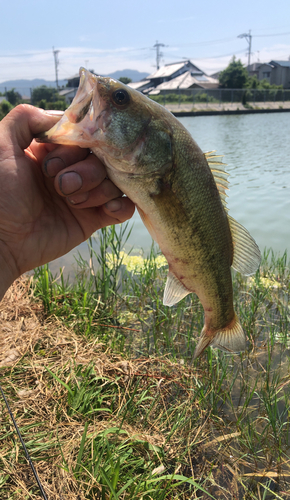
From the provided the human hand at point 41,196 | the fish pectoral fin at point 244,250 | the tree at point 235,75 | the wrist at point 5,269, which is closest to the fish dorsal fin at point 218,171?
the fish pectoral fin at point 244,250

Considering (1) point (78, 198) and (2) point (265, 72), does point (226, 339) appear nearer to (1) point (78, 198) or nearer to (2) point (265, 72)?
(1) point (78, 198)

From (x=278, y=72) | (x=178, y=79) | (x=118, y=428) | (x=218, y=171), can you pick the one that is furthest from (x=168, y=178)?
(x=278, y=72)

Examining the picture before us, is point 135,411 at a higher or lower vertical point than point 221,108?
lower

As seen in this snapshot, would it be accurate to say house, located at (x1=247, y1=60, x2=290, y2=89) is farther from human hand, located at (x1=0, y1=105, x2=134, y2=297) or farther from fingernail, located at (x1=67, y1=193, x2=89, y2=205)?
fingernail, located at (x1=67, y1=193, x2=89, y2=205)

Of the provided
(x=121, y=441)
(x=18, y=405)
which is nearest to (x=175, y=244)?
(x=121, y=441)

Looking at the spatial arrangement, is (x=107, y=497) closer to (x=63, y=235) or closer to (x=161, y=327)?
(x=63, y=235)

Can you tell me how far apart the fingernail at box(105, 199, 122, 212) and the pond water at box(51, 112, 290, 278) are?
4132 millimetres

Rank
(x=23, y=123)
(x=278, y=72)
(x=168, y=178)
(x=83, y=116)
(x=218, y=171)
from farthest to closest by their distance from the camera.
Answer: (x=278, y=72)
(x=218, y=171)
(x=23, y=123)
(x=168, y=178)
(x=83, y=116)

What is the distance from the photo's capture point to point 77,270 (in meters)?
5.74

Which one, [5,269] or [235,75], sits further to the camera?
[235,75]

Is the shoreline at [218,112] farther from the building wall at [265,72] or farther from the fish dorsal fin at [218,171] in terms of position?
the fish dorsal fin at [218,171]

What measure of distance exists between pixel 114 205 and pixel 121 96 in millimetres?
590

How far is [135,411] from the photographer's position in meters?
2.87

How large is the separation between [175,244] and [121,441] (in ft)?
5.03
